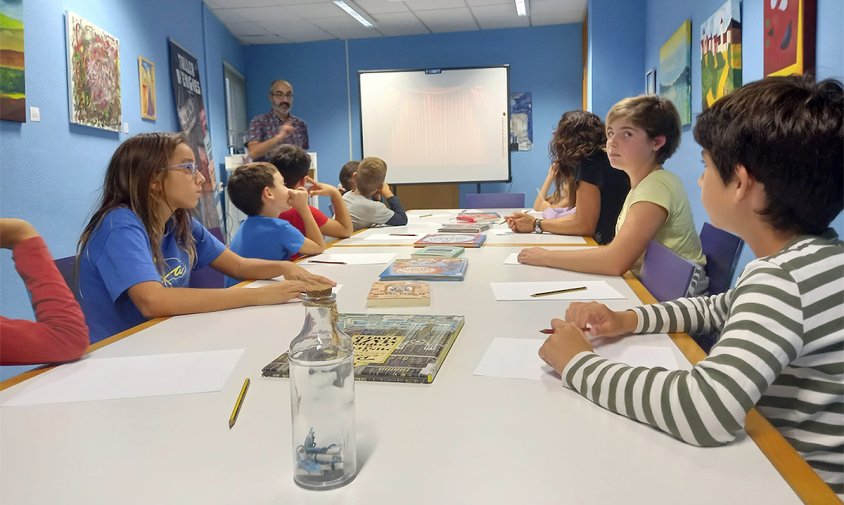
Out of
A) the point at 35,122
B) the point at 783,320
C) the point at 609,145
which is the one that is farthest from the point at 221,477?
the point at 35,122

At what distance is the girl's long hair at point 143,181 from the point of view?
5.19 feet

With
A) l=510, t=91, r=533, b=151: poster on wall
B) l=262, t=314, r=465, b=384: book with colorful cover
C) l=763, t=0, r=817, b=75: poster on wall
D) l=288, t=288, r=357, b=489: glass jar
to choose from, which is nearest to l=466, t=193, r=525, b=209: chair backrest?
l=510, t=91, r=533, b=151: poster on wall

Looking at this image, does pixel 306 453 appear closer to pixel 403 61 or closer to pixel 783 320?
pixel 783 320

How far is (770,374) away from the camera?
697 millimetres

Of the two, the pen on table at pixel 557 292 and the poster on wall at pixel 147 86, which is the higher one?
the poster on wall at pixel 147 86

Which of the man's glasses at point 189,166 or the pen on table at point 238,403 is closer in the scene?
the pen on table at point 238,403

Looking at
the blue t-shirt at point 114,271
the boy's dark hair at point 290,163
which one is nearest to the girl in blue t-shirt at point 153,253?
the blue t-shirt at point 114,271

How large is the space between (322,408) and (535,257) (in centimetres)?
137

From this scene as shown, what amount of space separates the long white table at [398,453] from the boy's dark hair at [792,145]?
0.94ft

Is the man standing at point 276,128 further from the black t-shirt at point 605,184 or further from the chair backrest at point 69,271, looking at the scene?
the chair backrest at point 69,271

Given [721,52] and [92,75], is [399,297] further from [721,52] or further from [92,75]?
[92,75]

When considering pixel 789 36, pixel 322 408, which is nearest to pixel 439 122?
pixel 789 36

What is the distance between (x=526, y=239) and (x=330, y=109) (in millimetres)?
5003

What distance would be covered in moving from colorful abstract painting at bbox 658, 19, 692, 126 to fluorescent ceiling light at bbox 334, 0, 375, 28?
2726 mm
